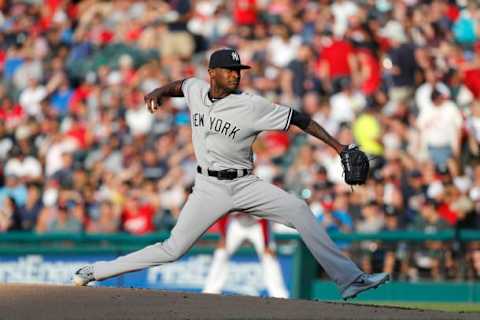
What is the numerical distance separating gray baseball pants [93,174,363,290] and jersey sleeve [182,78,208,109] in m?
0.58

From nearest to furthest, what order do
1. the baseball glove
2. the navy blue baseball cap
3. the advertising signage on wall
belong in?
the navy blue baseball cap < the baseball glove < the advertising signage on wall

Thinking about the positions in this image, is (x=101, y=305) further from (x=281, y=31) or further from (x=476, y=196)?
(x=281, y=31)

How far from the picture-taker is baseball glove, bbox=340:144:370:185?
30.3 ft

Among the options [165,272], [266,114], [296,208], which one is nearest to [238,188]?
[296,208]

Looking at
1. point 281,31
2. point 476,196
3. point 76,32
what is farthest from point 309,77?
point 76,32

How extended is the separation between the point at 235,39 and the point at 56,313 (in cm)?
1062

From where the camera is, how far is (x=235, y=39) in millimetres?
18828

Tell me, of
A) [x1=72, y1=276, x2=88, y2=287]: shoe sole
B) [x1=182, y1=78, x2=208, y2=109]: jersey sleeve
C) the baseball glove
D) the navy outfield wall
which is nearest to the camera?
the baseball glove

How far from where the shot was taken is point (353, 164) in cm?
925

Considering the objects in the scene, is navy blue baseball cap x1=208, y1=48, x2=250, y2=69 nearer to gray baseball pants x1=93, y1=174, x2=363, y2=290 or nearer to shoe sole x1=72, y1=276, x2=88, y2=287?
gray baseball pants x1=93, y1=174, x2=363, y2=290

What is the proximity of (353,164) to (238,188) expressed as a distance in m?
0.85

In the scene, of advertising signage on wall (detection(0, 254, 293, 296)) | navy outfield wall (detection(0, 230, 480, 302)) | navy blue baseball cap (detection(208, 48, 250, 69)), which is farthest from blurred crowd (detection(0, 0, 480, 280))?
navy blue baseball cap (detection(208, 48, 250, 69))

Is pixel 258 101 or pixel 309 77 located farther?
pixel 309 77

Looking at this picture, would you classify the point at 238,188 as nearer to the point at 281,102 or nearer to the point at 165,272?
the point at 165,272
